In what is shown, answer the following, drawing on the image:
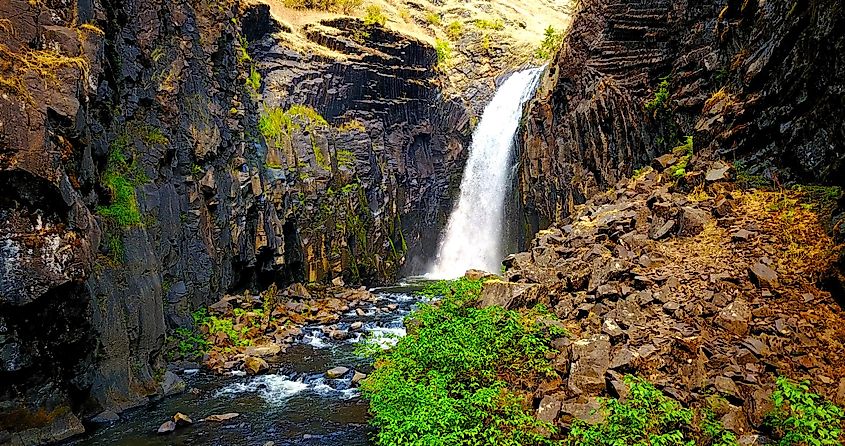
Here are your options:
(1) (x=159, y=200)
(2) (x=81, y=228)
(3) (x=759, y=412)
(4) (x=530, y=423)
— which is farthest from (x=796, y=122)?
(1) (x=159, y=200)

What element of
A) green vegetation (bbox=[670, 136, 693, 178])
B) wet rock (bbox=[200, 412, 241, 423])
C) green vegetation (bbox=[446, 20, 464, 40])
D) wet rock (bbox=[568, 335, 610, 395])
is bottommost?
wet rock (bbox=[200, 412, 241, 423])

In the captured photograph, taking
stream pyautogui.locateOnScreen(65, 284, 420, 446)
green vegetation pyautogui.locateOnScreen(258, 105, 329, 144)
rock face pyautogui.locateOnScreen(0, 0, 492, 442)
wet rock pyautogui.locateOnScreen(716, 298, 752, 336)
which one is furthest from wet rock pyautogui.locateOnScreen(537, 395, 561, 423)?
green vegetation pyautogui.locateOnScreen(258, 105, 329, 144)

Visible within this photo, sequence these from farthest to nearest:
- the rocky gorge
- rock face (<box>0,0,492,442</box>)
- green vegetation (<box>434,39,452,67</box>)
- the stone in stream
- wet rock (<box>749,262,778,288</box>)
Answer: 1. green vegetation (<box>434,39,452,67</box>)
2. the stone in stream
3. rock face (<box>0,0,492,442</box>)
4. wet rock (<box>749,262,778,288</box>)
5. the rocky gorge

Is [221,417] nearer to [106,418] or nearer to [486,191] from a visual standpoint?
[106,418]

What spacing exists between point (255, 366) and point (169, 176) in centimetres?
718

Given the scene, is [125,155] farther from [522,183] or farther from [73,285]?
[522,183]

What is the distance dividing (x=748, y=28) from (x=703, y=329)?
10.3 meters

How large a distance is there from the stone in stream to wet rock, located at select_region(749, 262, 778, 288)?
34.6 ft

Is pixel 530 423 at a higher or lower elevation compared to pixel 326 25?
lower

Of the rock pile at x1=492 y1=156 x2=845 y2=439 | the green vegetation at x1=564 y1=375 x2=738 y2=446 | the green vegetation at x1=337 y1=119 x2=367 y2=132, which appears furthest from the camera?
the green vegetation at x1=337 y1=119 x2=367 y2=132

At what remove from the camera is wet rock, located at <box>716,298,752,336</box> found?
25.2 feet

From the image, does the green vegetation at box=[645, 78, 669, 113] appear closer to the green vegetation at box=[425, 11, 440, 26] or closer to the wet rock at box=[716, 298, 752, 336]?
the wet rock at box=[716, 298, 752, 336]

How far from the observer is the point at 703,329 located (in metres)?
8.00

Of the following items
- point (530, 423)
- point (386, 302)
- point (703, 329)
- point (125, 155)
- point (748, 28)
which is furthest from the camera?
point (386, 302)
